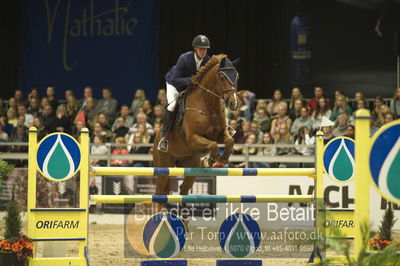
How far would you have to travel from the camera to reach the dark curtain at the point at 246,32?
13.6m

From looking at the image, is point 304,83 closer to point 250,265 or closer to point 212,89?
point 212,89

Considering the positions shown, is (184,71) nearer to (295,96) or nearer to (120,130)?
(295,96)

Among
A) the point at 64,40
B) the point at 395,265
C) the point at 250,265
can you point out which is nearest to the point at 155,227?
the point at 250,265

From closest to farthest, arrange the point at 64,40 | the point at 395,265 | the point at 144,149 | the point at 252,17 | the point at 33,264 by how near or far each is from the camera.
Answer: the point at 395,265
the point at 33,264
the point at 144,149
the point at 252,17
the point at 64,40

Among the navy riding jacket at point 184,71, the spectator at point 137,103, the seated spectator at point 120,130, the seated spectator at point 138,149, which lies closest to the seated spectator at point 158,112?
the seated spectator at point 138,149

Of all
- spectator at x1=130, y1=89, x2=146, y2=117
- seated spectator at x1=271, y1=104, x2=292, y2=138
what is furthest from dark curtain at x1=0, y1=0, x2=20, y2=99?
seated spectator at x1=271, y1=104, x2=292, y2=138

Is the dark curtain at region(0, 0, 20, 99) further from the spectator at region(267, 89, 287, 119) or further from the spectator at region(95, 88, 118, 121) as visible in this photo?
the spectator at region(267, 89, 287, 119)

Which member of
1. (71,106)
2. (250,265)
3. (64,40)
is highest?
(64,40)

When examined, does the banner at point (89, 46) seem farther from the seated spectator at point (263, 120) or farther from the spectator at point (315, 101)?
the spectator at point (315, 101)

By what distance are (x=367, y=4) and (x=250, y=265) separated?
26.2 feet

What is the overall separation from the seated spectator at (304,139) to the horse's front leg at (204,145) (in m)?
4.39

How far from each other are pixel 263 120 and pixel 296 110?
0.64m

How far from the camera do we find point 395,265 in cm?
395

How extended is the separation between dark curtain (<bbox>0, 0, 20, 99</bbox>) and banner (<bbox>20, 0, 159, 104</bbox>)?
0.85 ft
